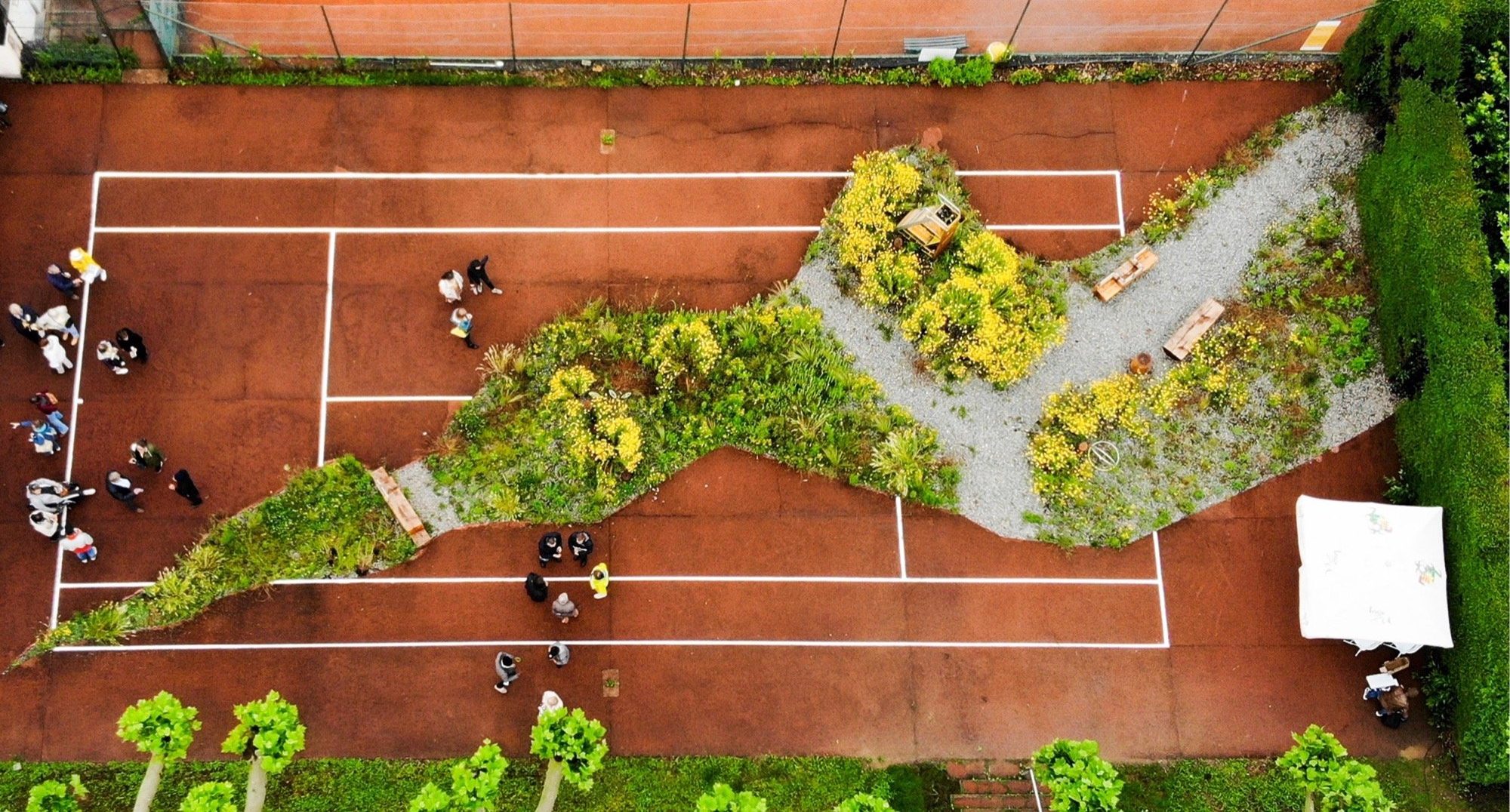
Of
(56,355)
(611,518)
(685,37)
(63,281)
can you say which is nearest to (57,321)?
(56,355)

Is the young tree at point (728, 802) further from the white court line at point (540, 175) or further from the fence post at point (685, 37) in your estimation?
the fence post at point (685, 37)

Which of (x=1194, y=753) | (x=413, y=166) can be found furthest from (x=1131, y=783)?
(x=413, y=166)

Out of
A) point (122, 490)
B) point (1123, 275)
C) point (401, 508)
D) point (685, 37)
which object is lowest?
point (401, 508)

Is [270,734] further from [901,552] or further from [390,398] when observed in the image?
[901,552]

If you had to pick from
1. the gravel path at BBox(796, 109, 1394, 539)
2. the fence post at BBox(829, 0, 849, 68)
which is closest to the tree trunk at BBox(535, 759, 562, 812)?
the gravel path at BBox(796, 109, 1394, 539)

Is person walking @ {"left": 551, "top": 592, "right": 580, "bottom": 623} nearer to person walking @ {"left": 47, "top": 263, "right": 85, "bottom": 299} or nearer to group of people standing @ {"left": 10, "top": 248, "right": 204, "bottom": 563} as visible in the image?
group of people standing @ {"left": 10, "top": 248, "right": 204, "bottom": 563}

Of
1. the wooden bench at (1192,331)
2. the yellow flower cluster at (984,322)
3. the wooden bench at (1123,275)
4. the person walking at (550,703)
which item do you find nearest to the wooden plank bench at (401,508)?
the person walking at (550,703)

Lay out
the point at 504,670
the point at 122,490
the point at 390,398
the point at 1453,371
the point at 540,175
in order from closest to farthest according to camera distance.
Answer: the point at 504,670, the point at 122,490, the point at 1453,371, the point at 390,398, the point at 540,175

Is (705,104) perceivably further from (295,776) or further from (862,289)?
(295,776)
